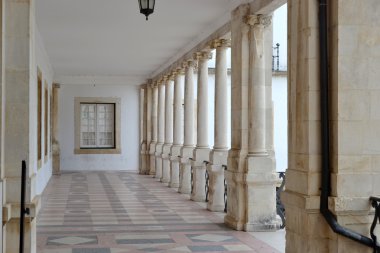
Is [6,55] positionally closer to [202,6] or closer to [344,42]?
[344,42]

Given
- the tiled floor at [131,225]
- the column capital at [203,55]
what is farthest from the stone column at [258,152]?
the column capital at [203,55]

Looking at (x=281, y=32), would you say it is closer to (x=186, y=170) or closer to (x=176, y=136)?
(x=176, y=136)

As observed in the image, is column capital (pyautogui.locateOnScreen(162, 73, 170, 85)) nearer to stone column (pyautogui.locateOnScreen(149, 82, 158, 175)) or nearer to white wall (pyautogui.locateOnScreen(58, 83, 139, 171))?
stone column (pyautogui.locateOnScreen(149, 82, 158, 175))

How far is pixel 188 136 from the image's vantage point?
49.7 feet

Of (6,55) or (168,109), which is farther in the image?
(168,109)

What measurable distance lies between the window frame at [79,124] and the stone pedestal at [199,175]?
11.1 metres

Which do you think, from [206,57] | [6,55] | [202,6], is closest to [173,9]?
[202,6]

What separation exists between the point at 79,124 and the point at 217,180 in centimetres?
1328

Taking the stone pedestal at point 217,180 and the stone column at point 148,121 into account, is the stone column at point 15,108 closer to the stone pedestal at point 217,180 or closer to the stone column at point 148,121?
the stone pedestal at point 217,180

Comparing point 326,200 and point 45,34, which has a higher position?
point 45,34

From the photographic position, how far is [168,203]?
42.1 ft

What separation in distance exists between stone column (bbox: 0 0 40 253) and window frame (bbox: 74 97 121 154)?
18.0 metres

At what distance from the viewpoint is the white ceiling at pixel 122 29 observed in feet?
33.8

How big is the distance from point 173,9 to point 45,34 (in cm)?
393
